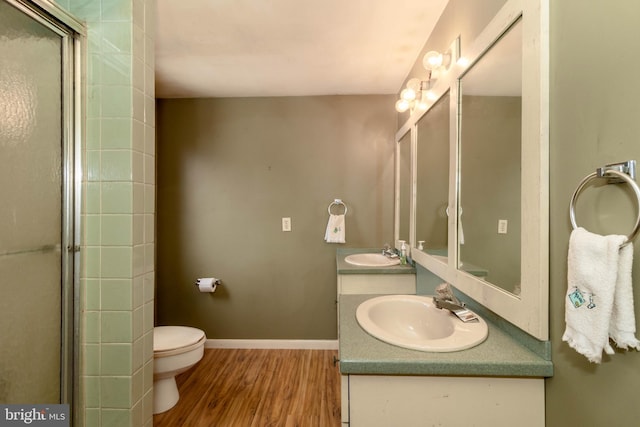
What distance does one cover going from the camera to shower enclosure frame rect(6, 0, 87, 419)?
1.00 metres

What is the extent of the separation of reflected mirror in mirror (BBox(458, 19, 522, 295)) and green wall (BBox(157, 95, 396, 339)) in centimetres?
132

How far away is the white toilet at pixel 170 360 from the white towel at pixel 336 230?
3.97ft

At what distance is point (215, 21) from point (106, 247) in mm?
1324

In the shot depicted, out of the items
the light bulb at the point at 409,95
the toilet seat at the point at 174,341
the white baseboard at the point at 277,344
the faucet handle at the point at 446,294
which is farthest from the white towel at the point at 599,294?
the white baseboard at the point at 277,344

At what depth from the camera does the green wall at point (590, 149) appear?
1.88 ft

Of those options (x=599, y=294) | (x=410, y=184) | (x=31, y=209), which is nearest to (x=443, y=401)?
(x=599, y=294)

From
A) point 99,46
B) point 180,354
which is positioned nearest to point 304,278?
point 180,354

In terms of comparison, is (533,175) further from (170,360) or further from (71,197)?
(170,360)

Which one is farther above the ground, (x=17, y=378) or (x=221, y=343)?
(x=17, y=378)

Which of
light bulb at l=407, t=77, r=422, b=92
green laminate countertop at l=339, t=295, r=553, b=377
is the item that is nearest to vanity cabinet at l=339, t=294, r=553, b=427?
green laminate countertop at l=339, t=295, r=553, b=377

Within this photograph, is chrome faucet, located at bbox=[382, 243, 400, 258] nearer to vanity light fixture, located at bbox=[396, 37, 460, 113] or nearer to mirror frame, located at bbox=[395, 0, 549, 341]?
vanity light fixture, located at bbox=[396, 37, 460, 113]

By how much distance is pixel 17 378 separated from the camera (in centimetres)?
87

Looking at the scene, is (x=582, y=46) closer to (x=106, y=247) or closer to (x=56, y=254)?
(x=106, y=247)
